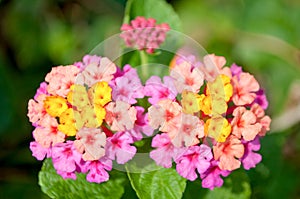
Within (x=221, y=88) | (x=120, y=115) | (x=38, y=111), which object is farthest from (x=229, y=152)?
(x=38, y=111)

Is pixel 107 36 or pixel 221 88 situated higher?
pixel 107 36

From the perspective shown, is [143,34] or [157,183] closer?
[157,183]

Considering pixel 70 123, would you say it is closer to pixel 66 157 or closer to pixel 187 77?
pixel 66 157

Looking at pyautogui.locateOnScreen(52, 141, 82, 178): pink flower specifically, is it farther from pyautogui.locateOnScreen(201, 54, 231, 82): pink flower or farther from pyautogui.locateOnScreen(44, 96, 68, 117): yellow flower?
pyautogui.locateOnScreen(201, 54, 231, 82): pink flower

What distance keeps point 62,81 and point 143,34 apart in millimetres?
336

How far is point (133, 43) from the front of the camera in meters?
1.71

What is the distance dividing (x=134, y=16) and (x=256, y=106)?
0.52m

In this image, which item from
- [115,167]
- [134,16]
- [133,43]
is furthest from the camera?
[134,16]

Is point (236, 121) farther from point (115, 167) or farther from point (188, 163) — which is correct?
point (115, 167)

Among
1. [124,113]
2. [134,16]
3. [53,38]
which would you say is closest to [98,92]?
[124,113]

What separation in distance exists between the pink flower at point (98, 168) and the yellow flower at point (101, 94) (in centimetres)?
14

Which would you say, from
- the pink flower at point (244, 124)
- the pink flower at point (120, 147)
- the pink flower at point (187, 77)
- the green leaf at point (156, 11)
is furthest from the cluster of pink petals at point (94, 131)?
the green leaf at point (156, 11)

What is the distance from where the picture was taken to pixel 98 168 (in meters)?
1.41

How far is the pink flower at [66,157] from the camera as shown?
1.40 metres
